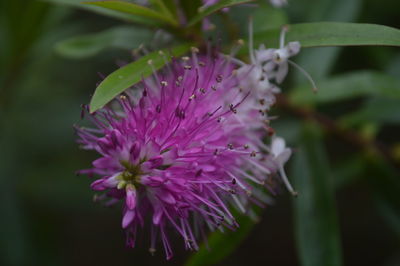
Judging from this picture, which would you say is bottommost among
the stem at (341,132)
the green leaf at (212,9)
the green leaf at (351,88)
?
the stem at (341,132)

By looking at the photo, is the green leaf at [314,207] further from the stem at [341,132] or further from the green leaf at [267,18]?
the green leaf at [267,18]

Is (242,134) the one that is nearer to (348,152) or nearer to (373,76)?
(373,76)

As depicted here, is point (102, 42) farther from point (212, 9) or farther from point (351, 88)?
point (351, 88)

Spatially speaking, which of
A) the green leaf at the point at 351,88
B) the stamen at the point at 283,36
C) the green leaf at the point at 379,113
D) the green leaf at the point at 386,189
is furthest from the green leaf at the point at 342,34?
the green leaf at the point at 386,189

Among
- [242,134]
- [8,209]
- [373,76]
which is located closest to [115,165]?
[242,134]

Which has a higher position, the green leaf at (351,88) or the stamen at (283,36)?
the stamen at (283,36)

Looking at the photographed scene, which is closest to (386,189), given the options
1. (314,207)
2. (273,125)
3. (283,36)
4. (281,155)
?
(314,207)

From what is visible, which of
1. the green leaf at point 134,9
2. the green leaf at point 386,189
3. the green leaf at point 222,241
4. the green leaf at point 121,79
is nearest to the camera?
the green leaf at point 121,79

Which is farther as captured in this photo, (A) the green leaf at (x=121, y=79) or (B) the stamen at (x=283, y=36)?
(B) the stamen at (x=283, y=36)
